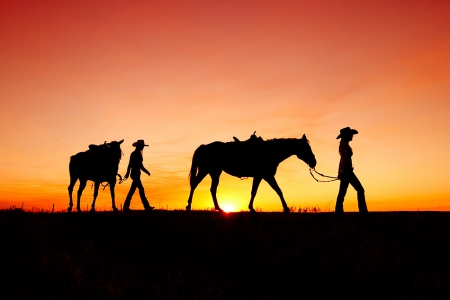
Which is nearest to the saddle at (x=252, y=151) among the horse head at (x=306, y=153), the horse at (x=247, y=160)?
the horse at (x=247, y=160)

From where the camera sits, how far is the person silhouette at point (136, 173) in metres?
18.3

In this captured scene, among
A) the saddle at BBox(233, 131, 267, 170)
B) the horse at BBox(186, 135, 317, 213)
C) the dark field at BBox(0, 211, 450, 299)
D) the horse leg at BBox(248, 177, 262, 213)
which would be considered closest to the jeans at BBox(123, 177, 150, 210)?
the horse at BBox(186, 135, 317, 213)

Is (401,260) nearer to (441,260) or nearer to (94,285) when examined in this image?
(441,260)

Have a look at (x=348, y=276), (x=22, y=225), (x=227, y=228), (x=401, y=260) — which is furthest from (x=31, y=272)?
(x=401, y=260)

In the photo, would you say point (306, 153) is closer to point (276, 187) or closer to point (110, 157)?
point (276, 187)

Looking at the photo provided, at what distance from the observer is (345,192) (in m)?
14.6

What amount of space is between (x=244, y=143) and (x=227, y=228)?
17.2 ft

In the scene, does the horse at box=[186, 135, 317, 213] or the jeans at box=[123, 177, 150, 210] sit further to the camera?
the jeans at box=[123, 177, 150, 210]

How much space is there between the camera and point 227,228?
12.9 meters

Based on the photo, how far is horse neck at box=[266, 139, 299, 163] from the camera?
54.3 feet

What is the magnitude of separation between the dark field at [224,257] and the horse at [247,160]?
7.29 ft

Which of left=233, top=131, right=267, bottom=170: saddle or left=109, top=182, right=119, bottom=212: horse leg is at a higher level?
left=233, top=131, right=267, bottom=170: saddle

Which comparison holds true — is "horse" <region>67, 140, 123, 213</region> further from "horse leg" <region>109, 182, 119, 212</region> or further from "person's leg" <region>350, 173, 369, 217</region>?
"person's leg" <region>350, 173, 369, 217</region>

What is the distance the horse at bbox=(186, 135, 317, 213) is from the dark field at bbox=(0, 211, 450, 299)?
2.22 m
